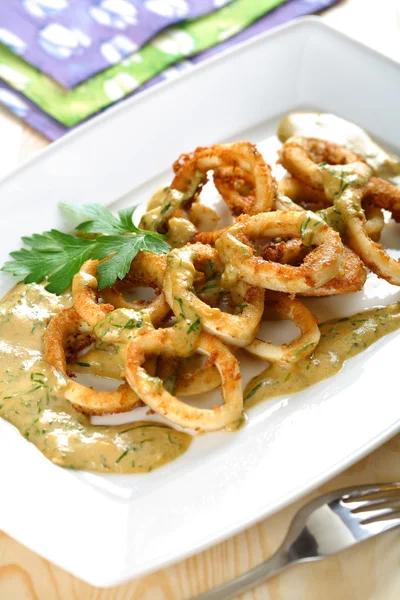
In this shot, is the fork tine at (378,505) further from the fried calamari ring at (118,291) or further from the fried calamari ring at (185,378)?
the fried calamari ring at (118,291)

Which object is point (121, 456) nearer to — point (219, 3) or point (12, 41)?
point (12, 41)

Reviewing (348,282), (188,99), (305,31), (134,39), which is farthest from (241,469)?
(134,39)

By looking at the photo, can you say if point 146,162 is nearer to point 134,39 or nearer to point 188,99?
point 188,99

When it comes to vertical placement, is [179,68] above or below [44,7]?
below

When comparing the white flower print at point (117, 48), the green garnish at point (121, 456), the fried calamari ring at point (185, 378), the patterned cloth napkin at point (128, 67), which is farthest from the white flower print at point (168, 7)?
the green garnish at point (121, 456)

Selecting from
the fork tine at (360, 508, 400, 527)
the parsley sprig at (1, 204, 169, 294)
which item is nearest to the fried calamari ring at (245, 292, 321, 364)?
the parsley sprig at (1, 204, 169, 294)

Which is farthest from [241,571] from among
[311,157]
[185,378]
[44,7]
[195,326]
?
[44,7]
